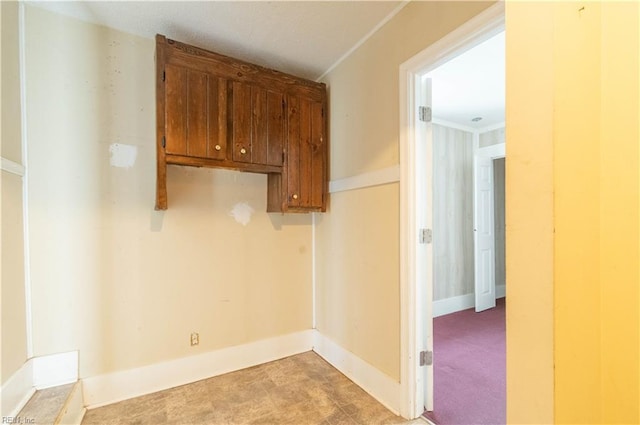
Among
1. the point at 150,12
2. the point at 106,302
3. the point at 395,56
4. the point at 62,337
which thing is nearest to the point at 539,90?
the point at 395,56

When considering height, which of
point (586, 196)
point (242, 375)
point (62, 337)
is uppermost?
point (586, 196)

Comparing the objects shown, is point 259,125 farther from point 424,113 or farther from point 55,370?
point 55,370

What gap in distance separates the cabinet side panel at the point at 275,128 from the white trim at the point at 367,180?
51 cm

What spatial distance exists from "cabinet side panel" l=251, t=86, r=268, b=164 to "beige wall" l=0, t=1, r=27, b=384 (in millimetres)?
1335

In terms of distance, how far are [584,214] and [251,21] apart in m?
2.07

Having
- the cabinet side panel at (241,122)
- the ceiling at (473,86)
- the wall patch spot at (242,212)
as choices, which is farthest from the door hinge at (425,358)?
the ceiling at (473,86)

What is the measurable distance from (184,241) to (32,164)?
3.25ft

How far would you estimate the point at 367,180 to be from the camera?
2.07 m

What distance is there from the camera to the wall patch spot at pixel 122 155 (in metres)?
1.98

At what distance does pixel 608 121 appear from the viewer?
54 cm

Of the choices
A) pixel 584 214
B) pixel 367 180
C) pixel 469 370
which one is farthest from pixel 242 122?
pixel 469 370

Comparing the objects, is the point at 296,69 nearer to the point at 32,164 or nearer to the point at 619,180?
the point at 32,164

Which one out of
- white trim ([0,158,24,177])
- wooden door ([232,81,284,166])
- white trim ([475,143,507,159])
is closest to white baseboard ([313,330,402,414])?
wooden door ([232,81,284,166])

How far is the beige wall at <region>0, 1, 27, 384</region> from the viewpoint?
1.51 meters
